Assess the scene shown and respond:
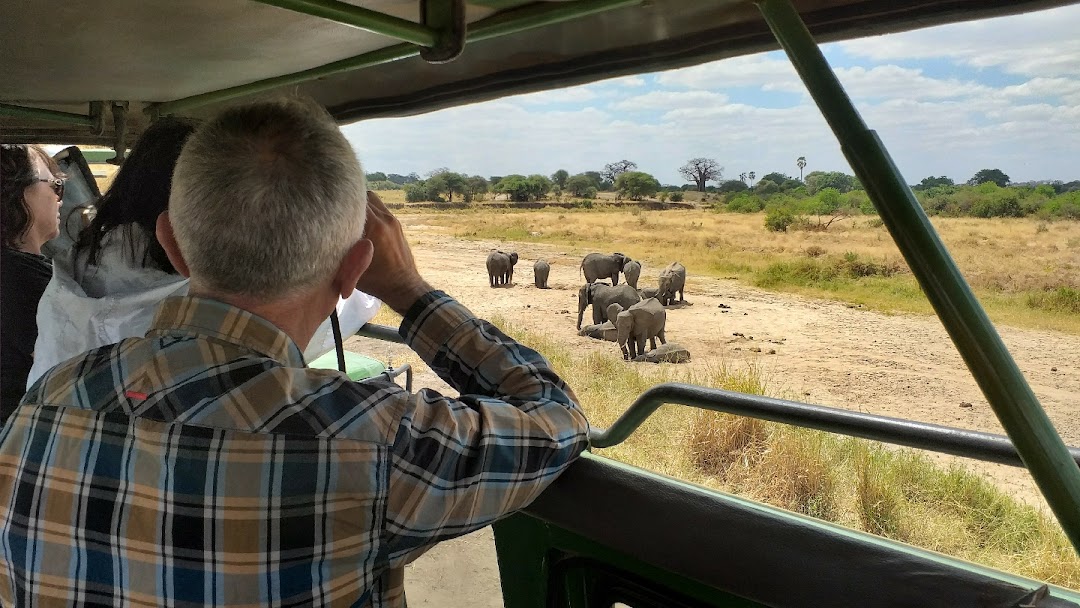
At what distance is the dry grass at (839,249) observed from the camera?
2746 mm

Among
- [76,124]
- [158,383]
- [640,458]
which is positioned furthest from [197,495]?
[640,458]

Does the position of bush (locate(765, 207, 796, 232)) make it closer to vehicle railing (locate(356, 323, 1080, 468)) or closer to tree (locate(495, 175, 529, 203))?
tree (locate(495, 175, 529, 203))

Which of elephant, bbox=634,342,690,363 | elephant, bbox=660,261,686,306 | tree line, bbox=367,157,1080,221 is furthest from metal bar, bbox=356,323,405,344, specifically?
elephant, bbox=660,261,686,306

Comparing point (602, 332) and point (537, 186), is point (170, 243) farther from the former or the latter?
point (602, 332)

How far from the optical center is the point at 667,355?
29.1ft

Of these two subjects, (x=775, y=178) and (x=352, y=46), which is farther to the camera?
(x=775, y=178)

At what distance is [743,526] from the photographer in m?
0.92

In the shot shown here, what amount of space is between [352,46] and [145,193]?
0.44m

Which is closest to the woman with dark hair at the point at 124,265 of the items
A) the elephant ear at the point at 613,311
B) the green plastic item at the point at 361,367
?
the green plastic item at the point at 361,367

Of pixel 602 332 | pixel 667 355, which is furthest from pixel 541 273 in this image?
pixel 667 355

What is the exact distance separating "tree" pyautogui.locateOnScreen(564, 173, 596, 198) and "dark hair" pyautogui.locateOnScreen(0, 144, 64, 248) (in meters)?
2.70

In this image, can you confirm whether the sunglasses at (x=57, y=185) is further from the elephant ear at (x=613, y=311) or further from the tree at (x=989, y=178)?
the elephant ear at (x=613, y=311)

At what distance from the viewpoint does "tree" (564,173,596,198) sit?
4086 mm

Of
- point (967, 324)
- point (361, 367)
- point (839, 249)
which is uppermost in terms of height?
point (967, 324)
